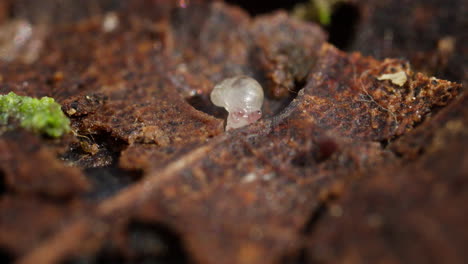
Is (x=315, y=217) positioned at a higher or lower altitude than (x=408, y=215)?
lower

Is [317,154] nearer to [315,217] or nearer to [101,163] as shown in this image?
[315,217]

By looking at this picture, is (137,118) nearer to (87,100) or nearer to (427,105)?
(87,100)

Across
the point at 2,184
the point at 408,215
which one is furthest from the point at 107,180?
the point at 408,215

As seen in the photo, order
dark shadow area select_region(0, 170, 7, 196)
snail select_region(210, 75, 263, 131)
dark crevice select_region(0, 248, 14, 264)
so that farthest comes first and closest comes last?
1. snail select_region(210, 75, 263, 131)
2. dark shadow area select_region(0, 170, 7, 196)
3. dark crevice select_region(0, 248, 14, 264)

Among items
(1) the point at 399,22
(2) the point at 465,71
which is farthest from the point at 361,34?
(2) the point at 465,71

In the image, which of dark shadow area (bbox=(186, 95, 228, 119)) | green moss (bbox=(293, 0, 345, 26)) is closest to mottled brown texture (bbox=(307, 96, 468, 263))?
dark shadow area (bbox=(186, 95, 228, 119))

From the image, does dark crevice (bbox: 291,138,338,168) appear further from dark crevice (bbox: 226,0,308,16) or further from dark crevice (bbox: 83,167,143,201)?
dark crevice (bbox: 226,0,308,16)
